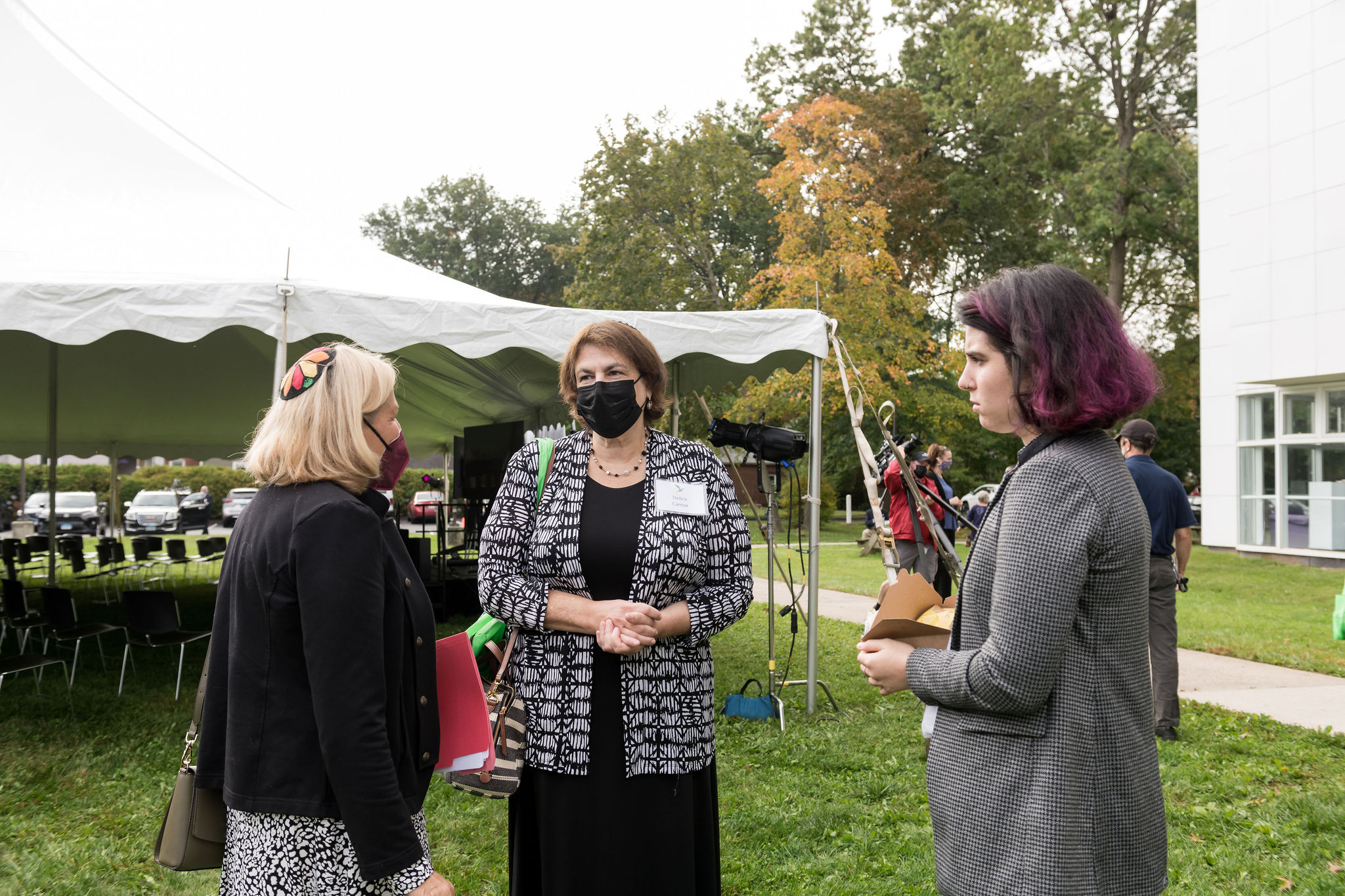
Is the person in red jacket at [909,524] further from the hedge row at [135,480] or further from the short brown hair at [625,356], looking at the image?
the hedge row at [135,480]

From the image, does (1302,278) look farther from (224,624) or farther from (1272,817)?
(224,624)

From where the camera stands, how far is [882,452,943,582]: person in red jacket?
8.20 meters

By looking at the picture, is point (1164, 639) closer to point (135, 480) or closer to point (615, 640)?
point (615, 640)

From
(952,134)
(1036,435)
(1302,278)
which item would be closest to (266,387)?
(1036,435)

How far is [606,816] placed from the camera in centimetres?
227

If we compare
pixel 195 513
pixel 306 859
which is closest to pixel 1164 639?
pixel 306 859

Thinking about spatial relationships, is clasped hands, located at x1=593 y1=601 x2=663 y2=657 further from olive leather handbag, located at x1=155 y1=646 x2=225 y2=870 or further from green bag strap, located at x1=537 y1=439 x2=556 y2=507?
olive leather handbag, located at x1=155 y1=646 x2=225 y2=870

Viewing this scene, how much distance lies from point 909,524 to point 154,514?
86.0ft

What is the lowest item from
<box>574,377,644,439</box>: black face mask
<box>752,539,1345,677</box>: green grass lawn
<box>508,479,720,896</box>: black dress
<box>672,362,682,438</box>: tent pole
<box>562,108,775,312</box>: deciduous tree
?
<box>752,539,1345,677</box>: green grass lawn

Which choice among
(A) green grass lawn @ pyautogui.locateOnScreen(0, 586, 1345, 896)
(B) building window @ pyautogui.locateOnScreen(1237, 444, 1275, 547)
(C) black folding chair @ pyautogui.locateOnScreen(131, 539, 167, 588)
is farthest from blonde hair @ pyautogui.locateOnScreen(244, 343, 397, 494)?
(B) building window @ pyautogui.locateOnScreen(1237, 444, 1275, 547)

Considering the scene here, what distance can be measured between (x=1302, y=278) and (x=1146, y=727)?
1740 cm

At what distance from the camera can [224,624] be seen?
1728 mm

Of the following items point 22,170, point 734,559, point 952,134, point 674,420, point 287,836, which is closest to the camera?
point 287,836

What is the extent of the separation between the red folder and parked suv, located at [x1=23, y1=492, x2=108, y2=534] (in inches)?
1178
